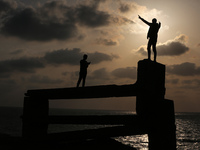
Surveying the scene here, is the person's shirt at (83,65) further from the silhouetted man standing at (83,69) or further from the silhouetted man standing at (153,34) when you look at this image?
the silhouetted man standing at (153,34)

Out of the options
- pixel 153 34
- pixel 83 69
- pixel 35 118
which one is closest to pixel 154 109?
pixel 153 34

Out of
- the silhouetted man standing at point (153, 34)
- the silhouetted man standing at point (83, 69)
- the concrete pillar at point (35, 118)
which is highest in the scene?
the silhouetted man standing at point (153, 34)

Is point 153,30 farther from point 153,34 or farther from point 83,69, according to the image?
point 83,69

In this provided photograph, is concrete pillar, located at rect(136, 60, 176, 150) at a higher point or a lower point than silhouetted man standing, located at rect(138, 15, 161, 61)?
lower

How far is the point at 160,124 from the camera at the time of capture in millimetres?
5734

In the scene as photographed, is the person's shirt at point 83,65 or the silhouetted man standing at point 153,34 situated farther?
the person's shirt at point 83,65

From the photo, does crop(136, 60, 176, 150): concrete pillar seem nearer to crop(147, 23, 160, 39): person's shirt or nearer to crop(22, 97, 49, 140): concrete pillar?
crop(147, 23, 160, 39): person's shirt

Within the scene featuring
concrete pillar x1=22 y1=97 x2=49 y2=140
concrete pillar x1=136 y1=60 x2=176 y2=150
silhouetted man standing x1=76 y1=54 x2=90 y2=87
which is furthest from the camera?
silhouetted man standing x1=76 y1=54 x2=90 y2=87

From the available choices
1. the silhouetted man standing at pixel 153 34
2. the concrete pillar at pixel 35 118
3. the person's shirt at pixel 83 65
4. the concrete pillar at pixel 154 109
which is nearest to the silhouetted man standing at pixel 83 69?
the person's shirt at pixel 83 65

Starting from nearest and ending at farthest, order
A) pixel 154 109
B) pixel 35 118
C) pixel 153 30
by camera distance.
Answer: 1. pixel 154 109
2. pixel 153 30
3. pixel 35 118

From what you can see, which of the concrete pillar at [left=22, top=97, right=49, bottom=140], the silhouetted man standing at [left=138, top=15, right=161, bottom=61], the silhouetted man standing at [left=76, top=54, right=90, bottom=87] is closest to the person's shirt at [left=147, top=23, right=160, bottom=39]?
the silhouetted man standing at [left=138, top=15, right=161, bottom=61]

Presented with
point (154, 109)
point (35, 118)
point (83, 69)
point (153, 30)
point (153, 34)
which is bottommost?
point (35, 118)

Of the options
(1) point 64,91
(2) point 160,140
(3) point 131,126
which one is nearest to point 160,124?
(2) point 160,140

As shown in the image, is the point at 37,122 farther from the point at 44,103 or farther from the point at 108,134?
the point at 108,134
